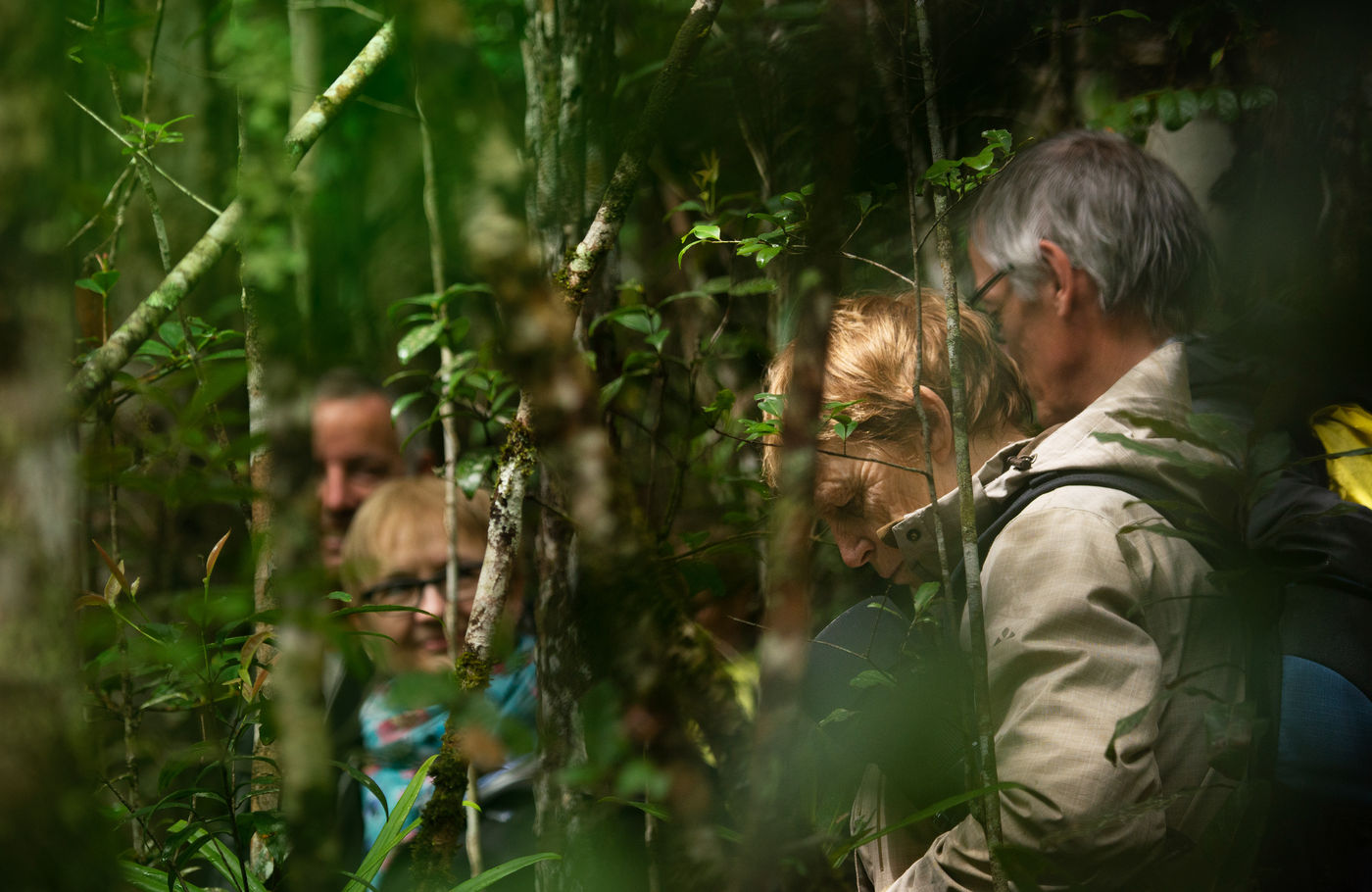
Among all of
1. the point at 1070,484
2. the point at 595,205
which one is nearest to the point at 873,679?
the point at 1070,484

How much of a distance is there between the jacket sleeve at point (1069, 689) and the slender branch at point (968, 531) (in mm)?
101

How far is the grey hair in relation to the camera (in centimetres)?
135

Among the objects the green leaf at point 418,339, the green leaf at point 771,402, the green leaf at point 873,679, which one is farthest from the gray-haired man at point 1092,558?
the green leaf at point 418,339

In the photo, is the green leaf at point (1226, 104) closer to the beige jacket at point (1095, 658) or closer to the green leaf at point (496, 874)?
the beige jacket at point (1095, 658)

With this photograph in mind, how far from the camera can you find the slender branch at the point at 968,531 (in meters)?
0.90

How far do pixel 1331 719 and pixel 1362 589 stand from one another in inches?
6.3

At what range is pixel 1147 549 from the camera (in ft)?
3.76

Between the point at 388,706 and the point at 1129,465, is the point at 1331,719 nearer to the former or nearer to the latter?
the point at 1129,465

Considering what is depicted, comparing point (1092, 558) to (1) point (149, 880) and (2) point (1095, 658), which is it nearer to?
(2) point (1095, 658)

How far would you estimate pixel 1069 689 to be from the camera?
1.06 metres

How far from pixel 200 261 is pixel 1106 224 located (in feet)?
4.52

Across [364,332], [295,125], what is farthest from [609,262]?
[295,125]

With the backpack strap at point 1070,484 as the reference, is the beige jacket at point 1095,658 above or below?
below

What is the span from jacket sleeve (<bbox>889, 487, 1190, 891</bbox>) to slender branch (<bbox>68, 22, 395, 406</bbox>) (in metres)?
1.08
